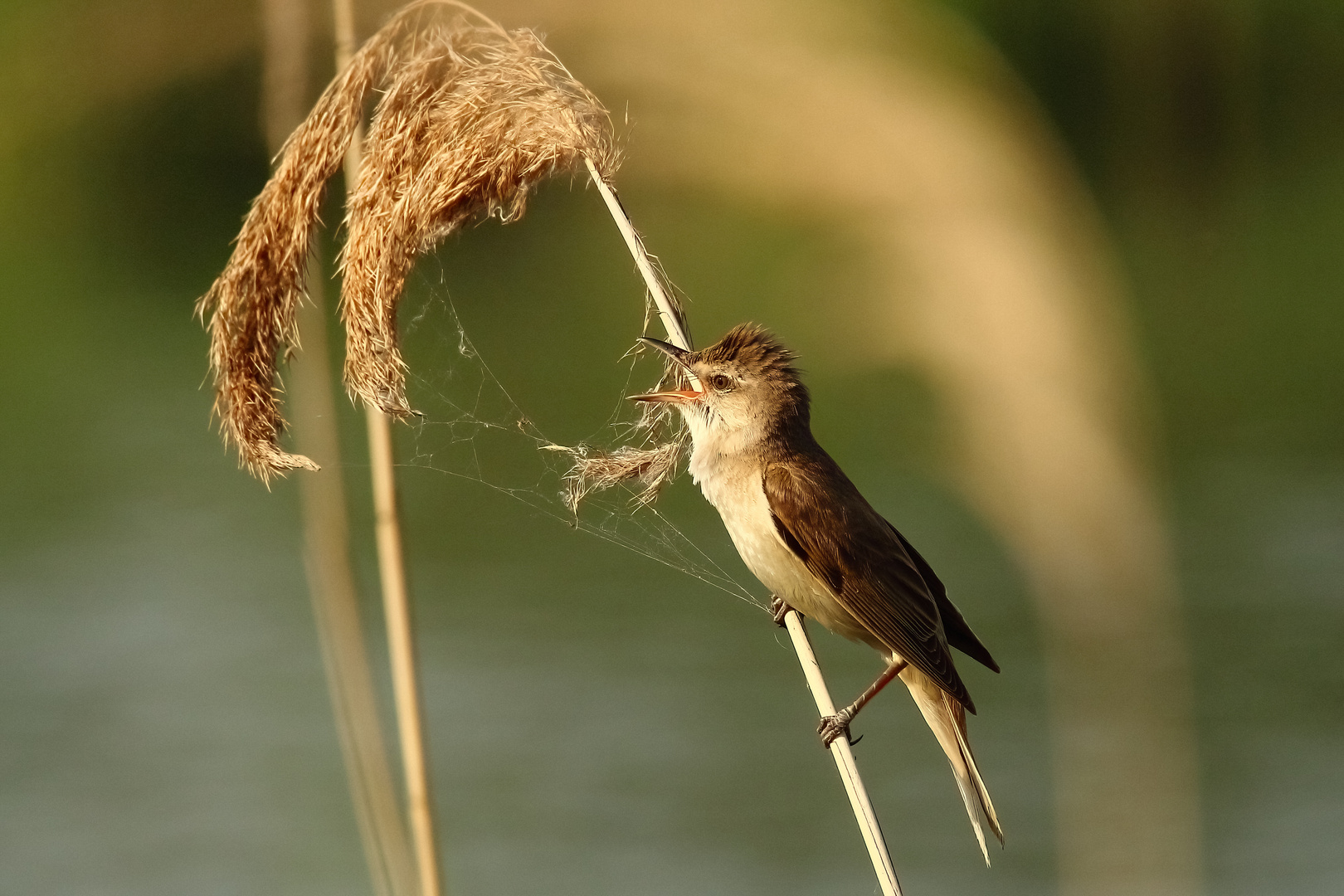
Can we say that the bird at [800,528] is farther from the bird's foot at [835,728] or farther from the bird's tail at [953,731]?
the bird's foot at [835,728]

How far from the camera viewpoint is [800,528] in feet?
11.3

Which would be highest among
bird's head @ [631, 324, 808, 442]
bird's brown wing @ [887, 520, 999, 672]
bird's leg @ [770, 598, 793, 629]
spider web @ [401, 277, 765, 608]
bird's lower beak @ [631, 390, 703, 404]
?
spider web @ [401, 277, 765, 608]

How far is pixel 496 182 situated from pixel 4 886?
3.51 metres

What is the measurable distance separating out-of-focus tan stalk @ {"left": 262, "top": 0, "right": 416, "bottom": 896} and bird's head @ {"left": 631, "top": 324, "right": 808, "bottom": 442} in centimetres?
78

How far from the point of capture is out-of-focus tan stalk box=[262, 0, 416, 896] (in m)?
2.82

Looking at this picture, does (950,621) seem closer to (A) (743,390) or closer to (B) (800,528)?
(B) (800,528)

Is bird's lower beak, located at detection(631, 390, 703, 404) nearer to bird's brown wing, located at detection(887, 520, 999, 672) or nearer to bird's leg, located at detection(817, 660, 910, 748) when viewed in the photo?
bird's brown wing, located at detection(887, 520, 999, 672)

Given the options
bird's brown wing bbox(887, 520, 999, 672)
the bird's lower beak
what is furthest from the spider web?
the bird's lower beak

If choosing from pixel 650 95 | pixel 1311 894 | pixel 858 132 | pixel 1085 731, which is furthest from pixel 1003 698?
pixel 650 95

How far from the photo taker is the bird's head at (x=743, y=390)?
3.43 metres

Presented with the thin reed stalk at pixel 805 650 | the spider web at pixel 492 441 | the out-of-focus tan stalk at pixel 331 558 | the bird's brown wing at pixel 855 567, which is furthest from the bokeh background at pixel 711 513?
the bird's brown wing at pixel 855 567

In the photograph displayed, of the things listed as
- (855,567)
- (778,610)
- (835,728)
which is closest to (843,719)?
(835,728)

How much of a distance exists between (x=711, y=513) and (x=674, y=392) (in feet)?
11.4

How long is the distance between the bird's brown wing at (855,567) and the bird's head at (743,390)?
5.0 inches
